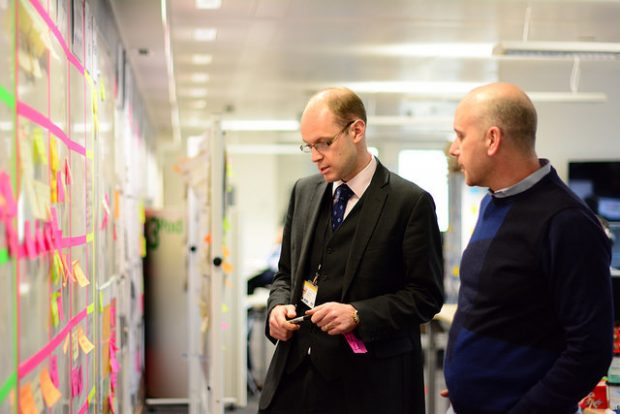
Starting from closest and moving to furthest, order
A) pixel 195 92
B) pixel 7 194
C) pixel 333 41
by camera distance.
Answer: pixel 7 194 < pixel 333 41 < pixel 195 92

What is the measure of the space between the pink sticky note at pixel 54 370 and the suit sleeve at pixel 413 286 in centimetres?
80

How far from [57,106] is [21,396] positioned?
0.83 m

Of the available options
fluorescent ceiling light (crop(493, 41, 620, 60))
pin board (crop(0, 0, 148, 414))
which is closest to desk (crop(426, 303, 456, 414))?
fluorescent ceiling light (crop(493, 41, 620, 60))

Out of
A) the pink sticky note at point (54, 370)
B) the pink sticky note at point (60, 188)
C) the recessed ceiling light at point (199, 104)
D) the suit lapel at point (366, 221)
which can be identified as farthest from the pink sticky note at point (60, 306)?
the recessed ceiling light at point (199, 104)

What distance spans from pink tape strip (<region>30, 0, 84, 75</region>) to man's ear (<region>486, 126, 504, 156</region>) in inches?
42.5

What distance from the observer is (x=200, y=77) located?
8.17 metres

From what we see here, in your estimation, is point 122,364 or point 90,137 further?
point 122,364

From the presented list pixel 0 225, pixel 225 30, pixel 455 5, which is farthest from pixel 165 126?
pixel 0 225

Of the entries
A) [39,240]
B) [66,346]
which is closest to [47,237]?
[39,240]

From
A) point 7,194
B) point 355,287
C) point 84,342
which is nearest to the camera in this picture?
point 7,194

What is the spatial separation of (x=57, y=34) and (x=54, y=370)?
92 cm

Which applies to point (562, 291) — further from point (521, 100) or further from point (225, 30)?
point (225, 30)

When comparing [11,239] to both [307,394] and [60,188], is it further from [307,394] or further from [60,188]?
[307,394]

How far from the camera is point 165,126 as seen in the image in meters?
11.8
